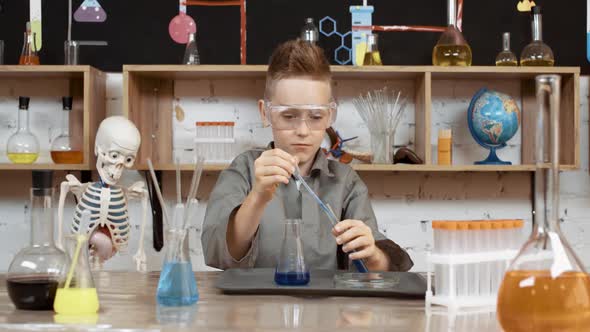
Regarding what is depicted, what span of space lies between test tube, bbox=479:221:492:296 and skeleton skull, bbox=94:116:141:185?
5.14 feet

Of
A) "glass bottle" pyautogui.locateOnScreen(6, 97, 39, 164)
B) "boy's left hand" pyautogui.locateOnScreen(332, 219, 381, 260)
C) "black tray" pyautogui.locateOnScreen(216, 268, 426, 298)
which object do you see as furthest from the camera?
"glass bottle" pyautogui.locateOnScreen(6, 97, 39, 164)

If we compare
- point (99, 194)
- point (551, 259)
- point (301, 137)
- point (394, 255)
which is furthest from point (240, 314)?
point (99, 194)

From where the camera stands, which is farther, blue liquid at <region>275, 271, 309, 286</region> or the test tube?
blue liquid at <region>275, 271, 309, 286</region>

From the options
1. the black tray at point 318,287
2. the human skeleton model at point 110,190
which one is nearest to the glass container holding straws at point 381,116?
the human skeleton model at point 110,190

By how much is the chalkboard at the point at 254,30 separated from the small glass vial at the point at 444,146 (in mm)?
324

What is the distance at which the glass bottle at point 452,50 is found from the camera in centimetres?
294

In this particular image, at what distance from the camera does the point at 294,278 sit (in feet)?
4.65

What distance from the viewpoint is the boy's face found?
2.05m

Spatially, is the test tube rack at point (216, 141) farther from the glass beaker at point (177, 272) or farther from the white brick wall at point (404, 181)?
the glass beaker at point (177, 272)

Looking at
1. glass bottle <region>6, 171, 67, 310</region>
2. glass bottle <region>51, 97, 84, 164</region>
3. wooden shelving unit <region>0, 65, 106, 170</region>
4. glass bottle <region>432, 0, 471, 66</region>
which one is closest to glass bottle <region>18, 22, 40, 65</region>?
wooden shelving unit <region>0, 65, 106, 170</region>

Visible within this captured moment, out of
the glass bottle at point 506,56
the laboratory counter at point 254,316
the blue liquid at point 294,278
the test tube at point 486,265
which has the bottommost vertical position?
the laboratory counter at point 254,316

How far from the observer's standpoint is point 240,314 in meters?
1.17

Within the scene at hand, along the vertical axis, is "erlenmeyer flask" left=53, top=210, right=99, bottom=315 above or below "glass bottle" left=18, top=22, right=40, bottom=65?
below

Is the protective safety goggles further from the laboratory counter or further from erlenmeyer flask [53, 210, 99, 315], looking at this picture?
erlenmeyer flask [53, 210, 99, 315]
